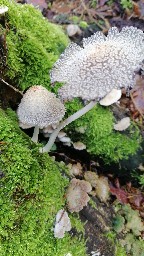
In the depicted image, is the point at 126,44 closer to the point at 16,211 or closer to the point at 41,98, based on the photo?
the point at 41,98

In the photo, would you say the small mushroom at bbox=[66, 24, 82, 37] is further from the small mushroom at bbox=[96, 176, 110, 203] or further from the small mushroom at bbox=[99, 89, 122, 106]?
the small mushroom at bbox=[96, 176, 110, 203]

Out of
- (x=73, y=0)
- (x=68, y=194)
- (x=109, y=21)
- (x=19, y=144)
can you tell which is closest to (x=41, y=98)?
(x=19, y=144)

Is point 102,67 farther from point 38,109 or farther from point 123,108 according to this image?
point 123,108

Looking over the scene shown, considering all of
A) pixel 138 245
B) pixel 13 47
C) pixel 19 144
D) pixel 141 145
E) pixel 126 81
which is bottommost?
pixel 138 245

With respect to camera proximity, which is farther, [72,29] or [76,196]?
[72,29]

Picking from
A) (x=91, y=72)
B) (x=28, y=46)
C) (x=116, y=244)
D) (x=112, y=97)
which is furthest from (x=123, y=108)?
(x=91, y=72)

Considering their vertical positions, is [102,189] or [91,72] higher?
[91,72]
